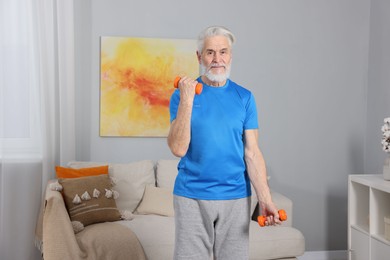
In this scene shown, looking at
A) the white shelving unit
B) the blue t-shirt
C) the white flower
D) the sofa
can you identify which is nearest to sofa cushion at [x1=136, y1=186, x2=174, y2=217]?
the sofa

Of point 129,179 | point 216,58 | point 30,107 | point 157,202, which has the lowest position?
point 157,202

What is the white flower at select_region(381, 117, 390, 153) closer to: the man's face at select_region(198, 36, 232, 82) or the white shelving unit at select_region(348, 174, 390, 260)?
the white shelving unit at select_region(348, 174, 390, 260)

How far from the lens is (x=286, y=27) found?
459 centimetres

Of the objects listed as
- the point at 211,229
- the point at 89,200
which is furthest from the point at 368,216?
the point at 211,229

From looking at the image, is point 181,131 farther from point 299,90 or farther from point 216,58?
point 299,90

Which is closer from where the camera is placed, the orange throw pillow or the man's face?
the man's face

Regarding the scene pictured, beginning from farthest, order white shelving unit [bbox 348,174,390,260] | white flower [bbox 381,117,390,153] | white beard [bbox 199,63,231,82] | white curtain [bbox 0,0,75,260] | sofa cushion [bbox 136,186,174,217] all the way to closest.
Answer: white curtain [bbox 0,0,75,260] → sofa cushion [bbox 136,186,174,217] → white flower [bbox 381,117,390,153] → white shelving unit [bbox 348,174,390,260] → white beard [bbox 199,63,231,82]

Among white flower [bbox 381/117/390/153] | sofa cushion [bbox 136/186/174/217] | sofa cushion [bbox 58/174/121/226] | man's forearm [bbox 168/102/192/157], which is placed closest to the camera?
man's forearm [bbox 168/102/192/157]

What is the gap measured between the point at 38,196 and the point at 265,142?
184 cm

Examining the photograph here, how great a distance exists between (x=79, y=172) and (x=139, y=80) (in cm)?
93

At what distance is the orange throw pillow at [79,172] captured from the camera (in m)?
3.77

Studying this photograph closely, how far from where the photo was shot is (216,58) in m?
1.99

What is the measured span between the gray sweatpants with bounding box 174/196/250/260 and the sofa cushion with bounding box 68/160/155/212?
1977mm

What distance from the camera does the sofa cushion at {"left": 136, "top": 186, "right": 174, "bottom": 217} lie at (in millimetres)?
3854
